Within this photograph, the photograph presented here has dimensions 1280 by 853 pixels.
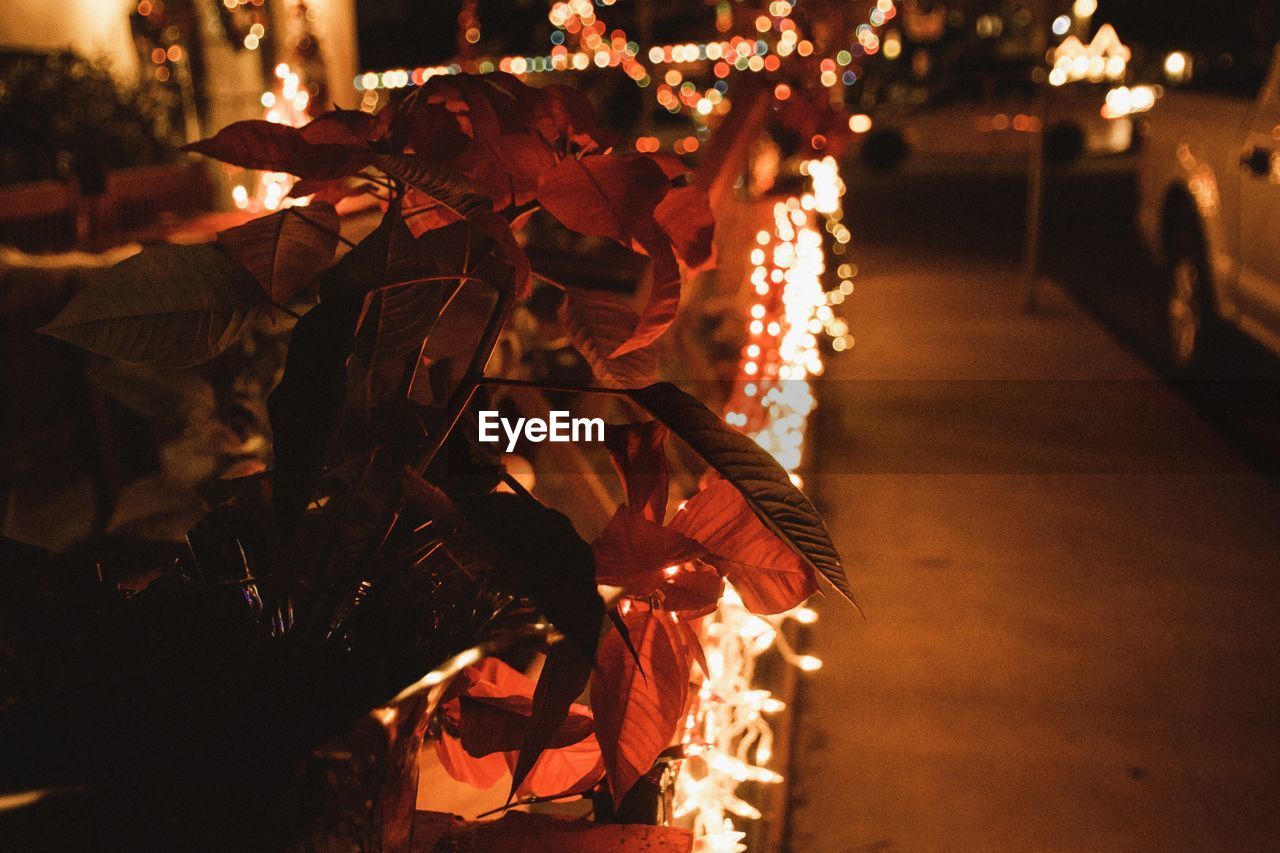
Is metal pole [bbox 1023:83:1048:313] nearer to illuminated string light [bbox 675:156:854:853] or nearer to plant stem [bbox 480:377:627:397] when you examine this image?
illuminated string light [bbox 675:156:854:853]

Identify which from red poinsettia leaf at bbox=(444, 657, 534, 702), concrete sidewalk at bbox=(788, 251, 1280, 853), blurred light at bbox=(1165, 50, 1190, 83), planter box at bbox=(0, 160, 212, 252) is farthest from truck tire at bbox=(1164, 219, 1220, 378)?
red poinsettia leaf at bbox=(444, 657, 534, 702)

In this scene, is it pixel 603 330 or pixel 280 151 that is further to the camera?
pixel 603 330

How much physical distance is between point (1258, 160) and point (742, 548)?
4.76 meters

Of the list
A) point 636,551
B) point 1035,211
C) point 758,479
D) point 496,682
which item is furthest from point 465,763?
point 1035,211

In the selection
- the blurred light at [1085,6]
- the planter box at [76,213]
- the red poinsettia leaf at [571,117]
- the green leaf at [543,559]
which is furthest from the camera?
the blurred light at [1085,6]

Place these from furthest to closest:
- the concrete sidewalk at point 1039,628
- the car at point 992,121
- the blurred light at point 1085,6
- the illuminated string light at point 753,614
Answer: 1. the car at point 992,121
2. the blurred light at point 1085,6
3. the concrete sidewalk at point 1039,628
4. the illuminated string light at point 753,614

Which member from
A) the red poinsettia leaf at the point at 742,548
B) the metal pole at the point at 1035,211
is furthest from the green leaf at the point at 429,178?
the metal pole at the point at 1035,211

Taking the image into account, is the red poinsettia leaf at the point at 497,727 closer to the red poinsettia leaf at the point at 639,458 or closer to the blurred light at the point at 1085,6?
the red poinsettia leaf at the point at 639,458

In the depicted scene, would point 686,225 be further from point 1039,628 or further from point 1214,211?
point 1214,211

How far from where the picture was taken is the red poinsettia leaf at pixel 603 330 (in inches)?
47.8

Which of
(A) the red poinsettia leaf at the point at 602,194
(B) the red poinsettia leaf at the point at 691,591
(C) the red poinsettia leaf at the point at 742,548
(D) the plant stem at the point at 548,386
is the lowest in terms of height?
(B) the red poinsettia leaf at the point at 691,591

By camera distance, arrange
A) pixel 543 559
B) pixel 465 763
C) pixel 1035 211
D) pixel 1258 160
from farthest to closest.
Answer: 1. pixel 1035 211
2. pixel 1258 160
3. pixel 465 763
4. pixel 543 559

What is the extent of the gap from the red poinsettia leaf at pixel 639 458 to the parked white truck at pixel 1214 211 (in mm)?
4558

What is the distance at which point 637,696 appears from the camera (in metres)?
1.09
